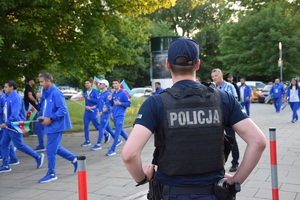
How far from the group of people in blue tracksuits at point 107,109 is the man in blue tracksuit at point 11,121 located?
2142 millimetres

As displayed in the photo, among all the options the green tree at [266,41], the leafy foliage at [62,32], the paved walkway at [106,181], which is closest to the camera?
the paved walkway at [106,181]

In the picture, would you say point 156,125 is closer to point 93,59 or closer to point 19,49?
point 19,49

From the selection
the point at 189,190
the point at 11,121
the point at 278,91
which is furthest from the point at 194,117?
the point at 278,91

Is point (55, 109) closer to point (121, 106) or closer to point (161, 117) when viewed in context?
point (121, 106)

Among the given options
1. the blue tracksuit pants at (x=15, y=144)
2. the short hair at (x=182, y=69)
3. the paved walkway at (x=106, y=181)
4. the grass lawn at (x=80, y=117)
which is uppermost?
the short hair at (x=182, y=69)

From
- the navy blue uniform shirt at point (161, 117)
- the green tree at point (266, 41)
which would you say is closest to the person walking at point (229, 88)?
the navy blue uniform shirt at point (161, 117)

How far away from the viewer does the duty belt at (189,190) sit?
235 cm

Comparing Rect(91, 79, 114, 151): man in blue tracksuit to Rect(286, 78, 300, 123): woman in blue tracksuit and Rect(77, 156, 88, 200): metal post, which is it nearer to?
Rect(77, 156, 88, 200): metal post

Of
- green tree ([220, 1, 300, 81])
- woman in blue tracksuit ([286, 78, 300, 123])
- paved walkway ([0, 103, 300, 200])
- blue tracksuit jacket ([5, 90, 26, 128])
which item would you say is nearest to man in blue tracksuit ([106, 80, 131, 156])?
paved walkway ([0, 103, 300, 200])

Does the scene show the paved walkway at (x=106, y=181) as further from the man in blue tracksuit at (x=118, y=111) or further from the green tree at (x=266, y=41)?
the green tree at (x=266, y=41)

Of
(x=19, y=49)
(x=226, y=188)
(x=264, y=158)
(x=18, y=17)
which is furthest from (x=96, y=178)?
(x=18, y=17)

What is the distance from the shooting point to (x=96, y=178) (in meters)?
7.17

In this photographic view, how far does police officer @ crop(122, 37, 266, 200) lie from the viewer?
2.34 metres

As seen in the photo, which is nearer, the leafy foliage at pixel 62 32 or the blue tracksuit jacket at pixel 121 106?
the blue tracksuit jacket at pixel 121 106
